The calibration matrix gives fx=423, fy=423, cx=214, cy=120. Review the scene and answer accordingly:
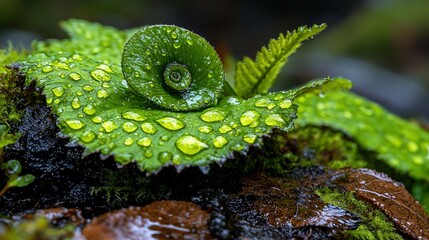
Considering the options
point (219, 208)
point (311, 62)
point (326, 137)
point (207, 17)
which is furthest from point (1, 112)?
point (207, 17)

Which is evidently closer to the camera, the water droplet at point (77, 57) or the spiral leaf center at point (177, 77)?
the spiral leaf center at point (177, 77)

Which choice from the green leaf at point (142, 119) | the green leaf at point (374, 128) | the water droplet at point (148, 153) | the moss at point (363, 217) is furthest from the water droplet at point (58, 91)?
the green leaf at point (374, 128)

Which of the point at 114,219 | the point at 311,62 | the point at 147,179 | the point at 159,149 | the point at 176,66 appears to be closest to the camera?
the point at 114,219

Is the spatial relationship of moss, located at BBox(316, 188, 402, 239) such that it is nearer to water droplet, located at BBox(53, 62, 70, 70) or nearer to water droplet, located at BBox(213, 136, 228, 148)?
water droplet, located at BBox(213, 136, 228, 148)

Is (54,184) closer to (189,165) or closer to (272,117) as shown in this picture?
(189,165)

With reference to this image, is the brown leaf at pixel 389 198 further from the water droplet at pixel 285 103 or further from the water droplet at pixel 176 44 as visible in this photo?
the water droplet at pixel 176 44

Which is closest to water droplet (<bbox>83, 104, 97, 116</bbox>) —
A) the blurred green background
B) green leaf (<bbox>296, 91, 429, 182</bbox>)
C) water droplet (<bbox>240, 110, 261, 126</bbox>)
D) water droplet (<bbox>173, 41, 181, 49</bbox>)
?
water droplet (<bbox>173, 41, 181, 49</bbox>)
